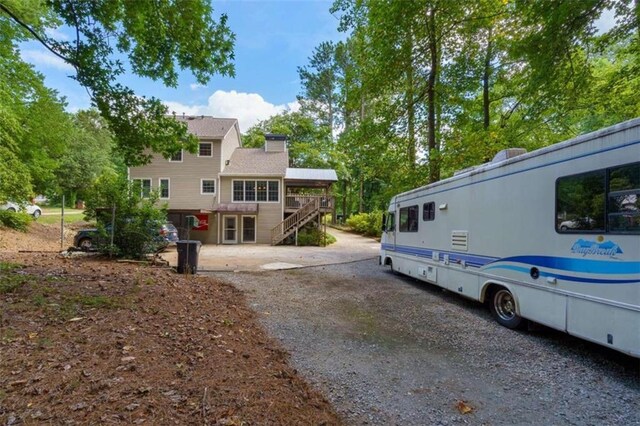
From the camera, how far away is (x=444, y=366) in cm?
402

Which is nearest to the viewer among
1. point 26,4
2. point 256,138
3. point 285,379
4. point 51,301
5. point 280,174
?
point 285,379

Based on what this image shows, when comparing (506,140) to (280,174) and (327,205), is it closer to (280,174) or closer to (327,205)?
(327,205)

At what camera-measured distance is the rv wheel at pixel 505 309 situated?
5.34 metres

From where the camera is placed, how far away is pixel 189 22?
24.6 feet

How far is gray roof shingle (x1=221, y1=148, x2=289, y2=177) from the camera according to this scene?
2152 cm

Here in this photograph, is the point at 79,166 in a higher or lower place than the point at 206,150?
higher

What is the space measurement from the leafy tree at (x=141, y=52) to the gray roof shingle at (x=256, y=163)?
41.1 feet

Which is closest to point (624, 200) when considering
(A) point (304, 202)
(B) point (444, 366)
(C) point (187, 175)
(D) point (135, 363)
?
(B) point (444, 366)

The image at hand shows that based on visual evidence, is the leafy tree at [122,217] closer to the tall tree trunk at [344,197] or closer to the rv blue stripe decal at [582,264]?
the rv blue stripe decal at [582,264]

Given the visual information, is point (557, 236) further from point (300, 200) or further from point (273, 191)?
point (300, 200)

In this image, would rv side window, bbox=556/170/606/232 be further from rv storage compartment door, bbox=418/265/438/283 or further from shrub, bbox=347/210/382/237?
shrub, bbox=347/210/382/237

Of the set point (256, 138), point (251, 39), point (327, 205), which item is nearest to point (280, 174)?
point (327, 205)

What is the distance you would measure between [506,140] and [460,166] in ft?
5.91

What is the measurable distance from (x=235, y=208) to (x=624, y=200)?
19216 millimetres
